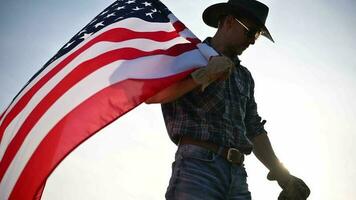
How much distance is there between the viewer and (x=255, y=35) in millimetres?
4426

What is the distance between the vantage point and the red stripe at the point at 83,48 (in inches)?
162

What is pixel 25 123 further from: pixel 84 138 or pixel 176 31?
pixel 176 31

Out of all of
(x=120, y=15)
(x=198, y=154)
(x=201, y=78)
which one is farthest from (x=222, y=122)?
(x=120, y=15)

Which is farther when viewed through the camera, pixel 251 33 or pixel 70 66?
pixel 251 33

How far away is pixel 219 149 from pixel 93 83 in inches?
43.4

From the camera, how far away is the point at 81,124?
3596 millimetres

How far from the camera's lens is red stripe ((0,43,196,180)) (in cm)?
380

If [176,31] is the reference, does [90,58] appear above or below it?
below

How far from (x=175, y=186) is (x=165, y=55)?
1.14 m

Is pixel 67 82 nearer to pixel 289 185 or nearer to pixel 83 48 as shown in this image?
pixel 83 48

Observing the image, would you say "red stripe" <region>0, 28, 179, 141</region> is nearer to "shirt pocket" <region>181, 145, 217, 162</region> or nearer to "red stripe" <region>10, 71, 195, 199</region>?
"red stripe" <region>10, 71, 195, 199</region>

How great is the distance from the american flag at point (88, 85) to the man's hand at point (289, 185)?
50.4 inches

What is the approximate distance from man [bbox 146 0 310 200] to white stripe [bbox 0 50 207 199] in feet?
0.72

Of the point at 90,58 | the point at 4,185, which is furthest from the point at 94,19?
the point at 4,185
